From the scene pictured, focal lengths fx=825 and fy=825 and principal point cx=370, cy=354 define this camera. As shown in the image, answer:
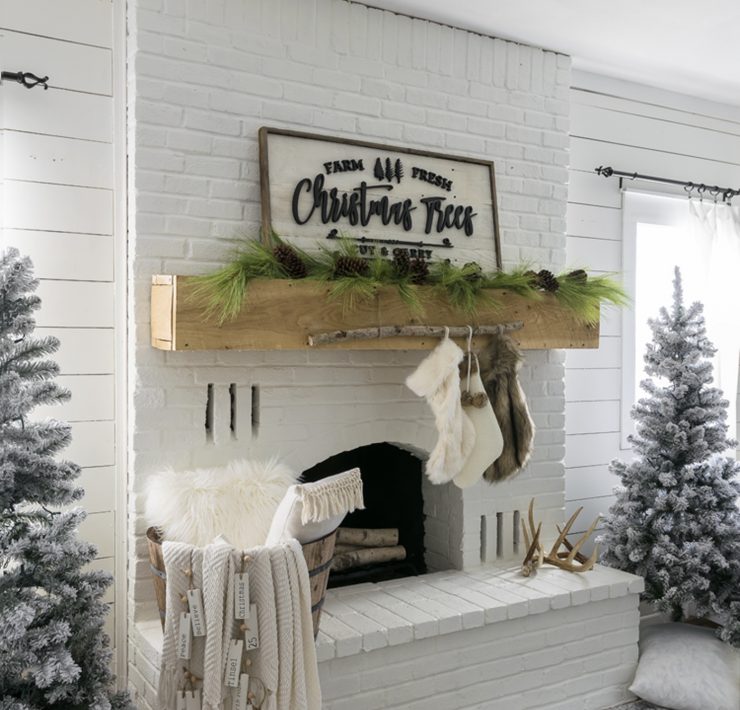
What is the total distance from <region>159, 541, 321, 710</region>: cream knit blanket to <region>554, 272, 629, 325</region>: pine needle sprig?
4.86 ft

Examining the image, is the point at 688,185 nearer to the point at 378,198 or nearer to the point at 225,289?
the point at 378,198

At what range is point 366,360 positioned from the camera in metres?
2.93

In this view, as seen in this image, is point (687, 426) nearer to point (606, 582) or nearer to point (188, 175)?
point (606, 582)

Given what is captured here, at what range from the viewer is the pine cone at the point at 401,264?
2674 mm

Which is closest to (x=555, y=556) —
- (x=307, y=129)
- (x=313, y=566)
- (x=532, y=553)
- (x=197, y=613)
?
(x=532, y=553)

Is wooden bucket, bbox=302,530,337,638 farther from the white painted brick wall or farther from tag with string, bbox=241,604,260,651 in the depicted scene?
the white painted brick wall

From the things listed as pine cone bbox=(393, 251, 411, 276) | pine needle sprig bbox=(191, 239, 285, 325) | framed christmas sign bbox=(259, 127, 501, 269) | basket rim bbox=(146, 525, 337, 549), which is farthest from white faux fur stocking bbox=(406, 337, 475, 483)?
pine needle sprig bbox=(191, 239, 285, 325)

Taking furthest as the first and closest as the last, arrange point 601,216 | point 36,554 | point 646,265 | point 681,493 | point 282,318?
1. point 646,265
2. point 601,216
3. point 681,493
4. point 282,318
5. point 36,554

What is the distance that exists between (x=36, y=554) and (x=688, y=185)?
10.6 ft

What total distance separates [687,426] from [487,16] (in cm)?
173

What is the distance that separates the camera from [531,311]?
9.77 feet

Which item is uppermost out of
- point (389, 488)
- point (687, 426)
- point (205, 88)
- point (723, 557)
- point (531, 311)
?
point (205, 88)

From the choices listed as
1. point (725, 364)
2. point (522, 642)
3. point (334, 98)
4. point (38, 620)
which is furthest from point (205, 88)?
point (725, 364)

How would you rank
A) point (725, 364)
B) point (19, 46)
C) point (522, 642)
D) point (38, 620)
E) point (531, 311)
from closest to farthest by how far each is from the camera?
point (38, 620) < point (19, 46) < point (522, 642) < point (531, 311) < point (725, 364)
